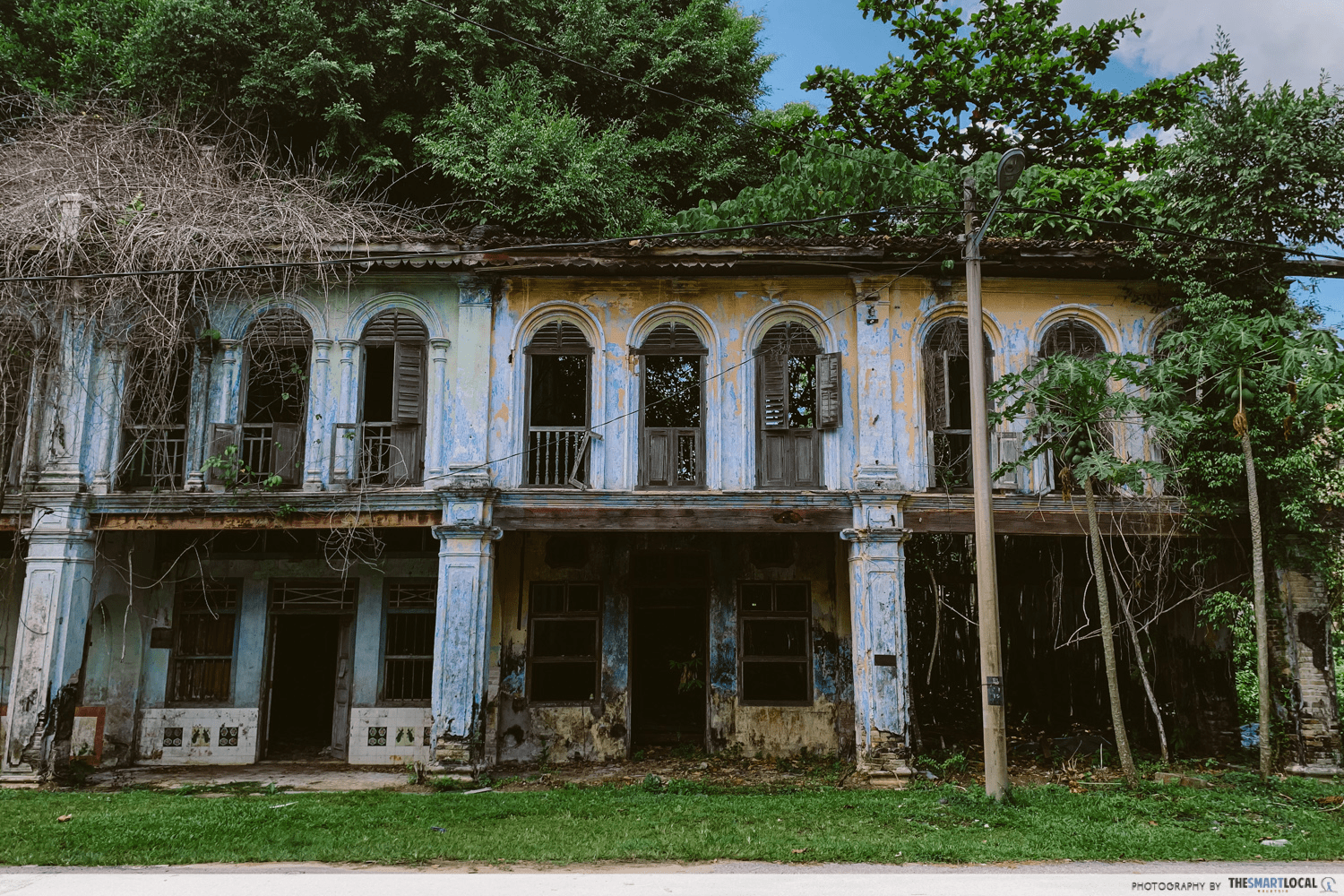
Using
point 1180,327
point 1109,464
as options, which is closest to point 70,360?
point 1109,464

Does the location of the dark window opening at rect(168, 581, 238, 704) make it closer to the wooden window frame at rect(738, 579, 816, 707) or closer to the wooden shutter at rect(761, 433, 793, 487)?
the wooden window frame at rect(738, 579, 816, 707)

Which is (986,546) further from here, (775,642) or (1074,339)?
(775,642)

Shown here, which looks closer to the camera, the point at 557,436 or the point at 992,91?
the point at 557,436

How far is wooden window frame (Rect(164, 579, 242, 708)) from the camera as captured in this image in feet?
38.8

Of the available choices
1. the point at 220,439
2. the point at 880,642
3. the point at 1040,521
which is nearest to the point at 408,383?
the point at 220,439

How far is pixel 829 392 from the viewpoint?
10906 millimetres

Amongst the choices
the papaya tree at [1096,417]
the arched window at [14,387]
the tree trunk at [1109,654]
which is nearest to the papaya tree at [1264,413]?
the papaya tree at [1096,417]

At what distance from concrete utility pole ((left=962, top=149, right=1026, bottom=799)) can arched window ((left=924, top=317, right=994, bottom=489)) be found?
2.06m

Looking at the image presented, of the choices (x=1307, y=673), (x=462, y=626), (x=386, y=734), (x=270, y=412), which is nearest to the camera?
(x=1307, y=673)

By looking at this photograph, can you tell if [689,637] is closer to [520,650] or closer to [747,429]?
[520,650]

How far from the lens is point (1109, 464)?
884 centimetres

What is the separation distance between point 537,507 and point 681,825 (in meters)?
4.20

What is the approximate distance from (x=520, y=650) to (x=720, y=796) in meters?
3.86
